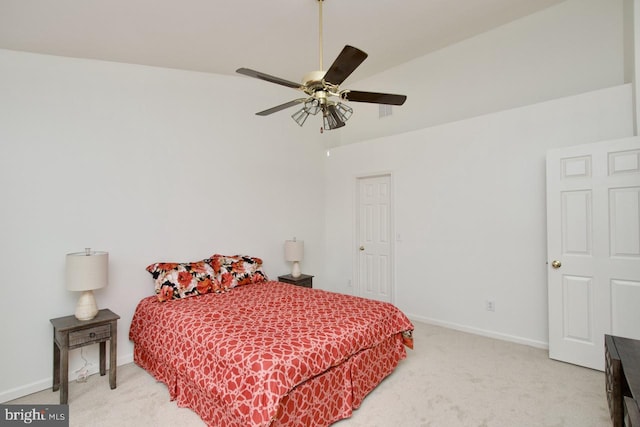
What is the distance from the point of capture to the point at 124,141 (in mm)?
3121

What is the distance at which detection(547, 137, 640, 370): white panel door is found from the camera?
2717 millimetres

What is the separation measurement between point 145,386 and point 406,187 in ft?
11.9

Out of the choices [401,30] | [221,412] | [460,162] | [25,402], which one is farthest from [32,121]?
[460,162]

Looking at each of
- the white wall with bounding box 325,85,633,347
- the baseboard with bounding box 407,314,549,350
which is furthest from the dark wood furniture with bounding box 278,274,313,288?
the baseboard with bounding box 407,314,549,350

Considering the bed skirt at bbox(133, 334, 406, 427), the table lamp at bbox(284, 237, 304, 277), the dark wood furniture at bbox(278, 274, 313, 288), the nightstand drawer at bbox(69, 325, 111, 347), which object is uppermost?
the table lamp at bbox(284, 237, 304, 277)

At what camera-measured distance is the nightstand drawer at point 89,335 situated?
97.2 inches

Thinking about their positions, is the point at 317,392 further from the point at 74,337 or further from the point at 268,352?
the point at 74,337

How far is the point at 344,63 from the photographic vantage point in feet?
6.16

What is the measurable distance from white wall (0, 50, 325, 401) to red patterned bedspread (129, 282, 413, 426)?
0.69 meters

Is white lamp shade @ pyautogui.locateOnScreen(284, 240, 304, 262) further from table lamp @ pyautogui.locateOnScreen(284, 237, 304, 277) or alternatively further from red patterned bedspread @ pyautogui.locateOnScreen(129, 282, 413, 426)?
red patterned bedspread @ pyautogui.locateOnScreen(129, 282, 413, 426)

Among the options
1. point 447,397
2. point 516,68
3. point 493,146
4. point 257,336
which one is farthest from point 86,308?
point 516,68

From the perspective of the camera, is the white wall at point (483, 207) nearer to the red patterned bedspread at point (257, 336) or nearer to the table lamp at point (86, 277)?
the red patterned bedspread at point (257, 336)

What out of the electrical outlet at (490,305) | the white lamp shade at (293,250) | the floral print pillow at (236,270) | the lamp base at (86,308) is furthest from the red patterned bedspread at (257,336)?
the electrical outlet at (490,305)
